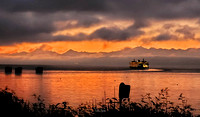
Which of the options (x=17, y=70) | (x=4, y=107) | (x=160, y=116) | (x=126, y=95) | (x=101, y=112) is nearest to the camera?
(x=101, y=112)

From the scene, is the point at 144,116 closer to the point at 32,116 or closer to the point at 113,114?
the point at 113,114

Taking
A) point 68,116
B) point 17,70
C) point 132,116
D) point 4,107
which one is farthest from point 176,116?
point 17,70

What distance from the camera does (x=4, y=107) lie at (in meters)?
18.1

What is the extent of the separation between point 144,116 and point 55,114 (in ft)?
16.3

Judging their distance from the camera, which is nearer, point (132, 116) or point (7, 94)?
point (132, 116)

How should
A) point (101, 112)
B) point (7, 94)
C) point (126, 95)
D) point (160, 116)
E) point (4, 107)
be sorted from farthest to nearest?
point (126, 95)
point (7, 94)
point (4, 107)
point (160, 116)
point (101, 112)

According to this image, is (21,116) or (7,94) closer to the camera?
(21,116)

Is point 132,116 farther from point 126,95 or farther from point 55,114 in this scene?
A: point 126,95

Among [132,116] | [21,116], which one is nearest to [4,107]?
[21,116]

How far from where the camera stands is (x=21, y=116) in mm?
15844

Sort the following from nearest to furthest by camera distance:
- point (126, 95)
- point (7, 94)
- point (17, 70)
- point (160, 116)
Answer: point (160, 116) → point (7, 94) → point (126, 95) → point (17, 70)

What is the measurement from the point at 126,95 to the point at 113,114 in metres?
21.0

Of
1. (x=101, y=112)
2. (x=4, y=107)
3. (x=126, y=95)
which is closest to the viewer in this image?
(x=101, y=112)

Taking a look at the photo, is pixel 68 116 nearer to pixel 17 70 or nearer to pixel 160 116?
pixel 160 116
